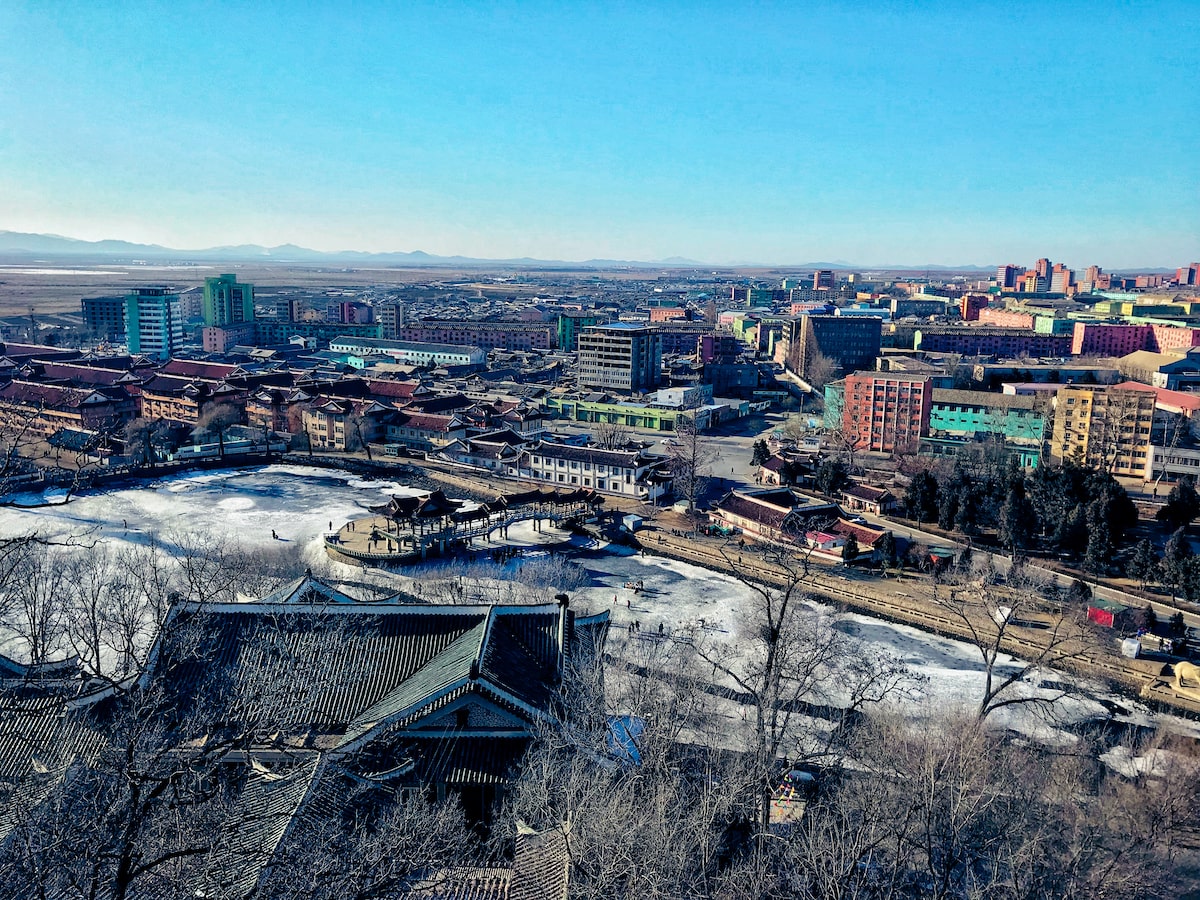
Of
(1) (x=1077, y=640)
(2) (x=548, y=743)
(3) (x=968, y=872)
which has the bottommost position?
(1) (x=1077, y=640)

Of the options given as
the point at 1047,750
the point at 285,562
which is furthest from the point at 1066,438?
the point at 285,562

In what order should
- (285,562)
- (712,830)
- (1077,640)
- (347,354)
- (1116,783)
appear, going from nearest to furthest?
(712,830) → (1116,783) → (1077,640) → (285,562) → (347,354)

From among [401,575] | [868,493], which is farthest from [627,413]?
[401,575]

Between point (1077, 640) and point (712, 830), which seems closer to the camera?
point (712, 830)

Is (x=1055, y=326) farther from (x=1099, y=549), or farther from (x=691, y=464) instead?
(x=1099, y=549)

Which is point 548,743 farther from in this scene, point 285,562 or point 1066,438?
point 1066,438

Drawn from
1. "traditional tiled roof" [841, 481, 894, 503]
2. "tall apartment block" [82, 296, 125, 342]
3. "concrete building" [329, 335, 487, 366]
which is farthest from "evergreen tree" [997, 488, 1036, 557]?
"tall apartment block" [82, 296, 125, 342]

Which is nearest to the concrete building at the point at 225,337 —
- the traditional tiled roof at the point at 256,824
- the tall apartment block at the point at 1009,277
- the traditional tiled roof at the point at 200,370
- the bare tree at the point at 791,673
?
the traditional tiled roof at the point at 200,370
